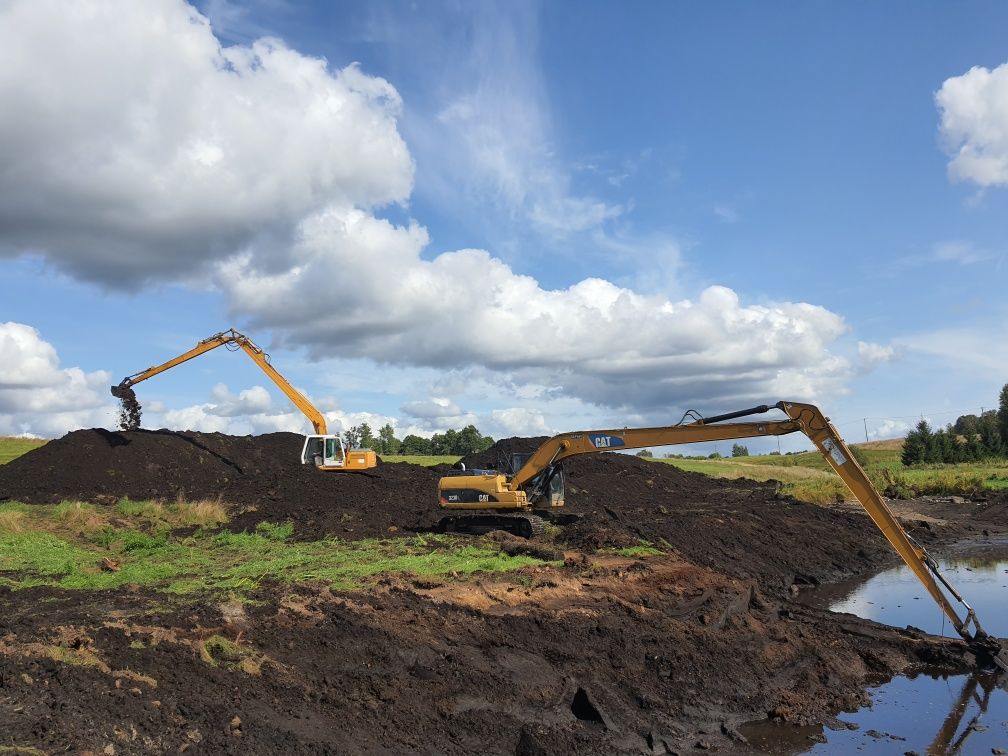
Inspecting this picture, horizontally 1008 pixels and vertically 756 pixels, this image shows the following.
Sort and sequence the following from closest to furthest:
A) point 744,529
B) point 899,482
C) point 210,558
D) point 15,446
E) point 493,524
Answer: point 210,558 < point 493,524 < point 744,529 < point 899,482 < point 15,446

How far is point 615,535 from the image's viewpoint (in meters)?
18.1

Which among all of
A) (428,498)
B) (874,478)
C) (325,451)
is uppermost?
(325,451)

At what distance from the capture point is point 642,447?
56.1 feet

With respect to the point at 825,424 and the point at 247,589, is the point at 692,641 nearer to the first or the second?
the point at 825,424

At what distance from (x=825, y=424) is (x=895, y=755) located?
5.95m

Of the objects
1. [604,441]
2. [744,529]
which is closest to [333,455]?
[744,529]

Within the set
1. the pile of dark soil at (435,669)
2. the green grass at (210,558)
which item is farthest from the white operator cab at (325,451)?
the pile of dark soil at (435,669)

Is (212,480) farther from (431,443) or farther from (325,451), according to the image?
(431,443)

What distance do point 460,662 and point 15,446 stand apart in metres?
50.1

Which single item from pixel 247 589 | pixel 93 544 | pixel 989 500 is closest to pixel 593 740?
pixel 247 589

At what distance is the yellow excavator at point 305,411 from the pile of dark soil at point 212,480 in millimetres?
630

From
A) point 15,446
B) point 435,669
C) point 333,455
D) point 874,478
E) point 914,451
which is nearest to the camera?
point 435,669

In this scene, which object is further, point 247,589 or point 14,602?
point 247,589

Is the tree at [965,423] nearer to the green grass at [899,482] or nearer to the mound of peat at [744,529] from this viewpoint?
the green grass at [899,482]
